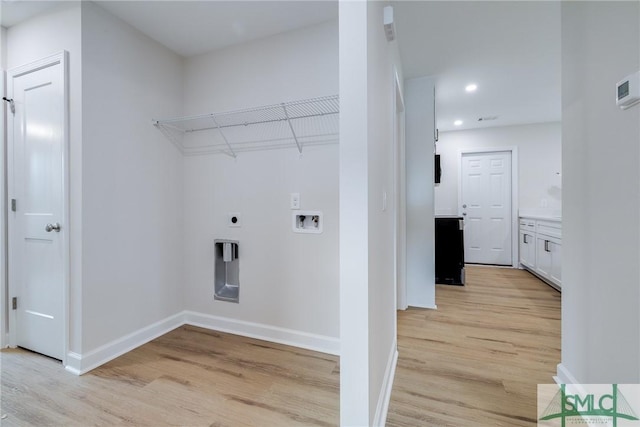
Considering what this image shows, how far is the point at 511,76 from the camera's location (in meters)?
3.02

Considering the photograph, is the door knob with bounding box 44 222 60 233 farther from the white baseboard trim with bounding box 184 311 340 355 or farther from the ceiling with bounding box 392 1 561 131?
the ceiling with bounding box 392 1 561 131

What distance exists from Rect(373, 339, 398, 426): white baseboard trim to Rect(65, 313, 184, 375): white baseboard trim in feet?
5.99

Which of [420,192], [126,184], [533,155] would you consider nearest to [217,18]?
[126,184]

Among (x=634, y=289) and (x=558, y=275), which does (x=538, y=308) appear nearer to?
(x=558, y=275)

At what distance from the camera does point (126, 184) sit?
2.06 m

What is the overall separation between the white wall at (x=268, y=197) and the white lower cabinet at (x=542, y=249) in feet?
9.34

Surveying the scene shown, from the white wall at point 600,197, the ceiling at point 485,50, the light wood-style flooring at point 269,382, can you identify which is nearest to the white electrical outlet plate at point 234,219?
the light wood-style flooring at point 269,382

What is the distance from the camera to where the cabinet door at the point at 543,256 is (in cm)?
355

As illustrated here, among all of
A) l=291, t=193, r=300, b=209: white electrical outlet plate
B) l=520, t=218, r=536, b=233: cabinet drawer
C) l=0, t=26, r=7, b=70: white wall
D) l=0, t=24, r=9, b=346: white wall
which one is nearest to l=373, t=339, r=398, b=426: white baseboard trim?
l=291, t=193, r=300, b=209: white electrical outlet plate

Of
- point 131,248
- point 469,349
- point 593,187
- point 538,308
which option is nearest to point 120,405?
point 131,248

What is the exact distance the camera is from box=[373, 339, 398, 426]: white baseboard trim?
125 centimetres

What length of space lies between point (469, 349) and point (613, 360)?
3.09ft

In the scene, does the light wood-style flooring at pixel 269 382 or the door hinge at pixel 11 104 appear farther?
the door hinge at pixel 11 104

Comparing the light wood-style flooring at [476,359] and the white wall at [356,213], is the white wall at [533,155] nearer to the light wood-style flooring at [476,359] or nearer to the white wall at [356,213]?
the light wood-style flooring at [476,359]
